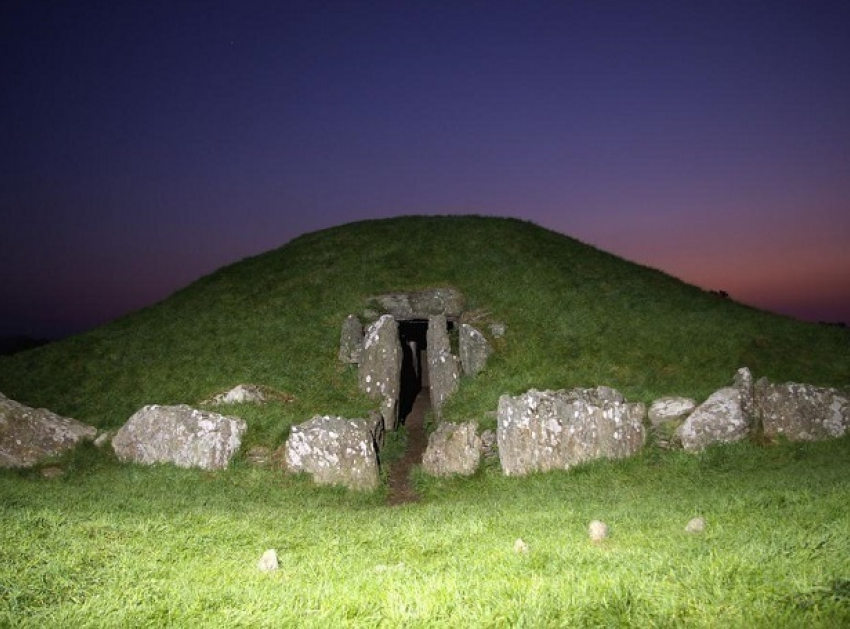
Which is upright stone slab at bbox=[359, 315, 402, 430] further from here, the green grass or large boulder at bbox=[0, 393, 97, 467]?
large boulder at bbox=[0, 393, 97, 467]

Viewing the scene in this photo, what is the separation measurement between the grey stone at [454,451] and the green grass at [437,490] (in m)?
0.46

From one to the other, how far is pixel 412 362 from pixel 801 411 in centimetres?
1519

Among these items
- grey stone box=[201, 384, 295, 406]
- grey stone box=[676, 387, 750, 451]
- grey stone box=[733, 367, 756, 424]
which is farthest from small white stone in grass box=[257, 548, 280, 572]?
grey stone box=[733, 367, 756, 424]

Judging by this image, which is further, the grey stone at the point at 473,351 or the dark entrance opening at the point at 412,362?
the dark entrance opening at the point at 412,362

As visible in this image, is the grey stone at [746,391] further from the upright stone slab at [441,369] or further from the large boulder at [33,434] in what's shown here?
the large boulder at [33,434]

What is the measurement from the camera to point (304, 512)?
38.7 ft

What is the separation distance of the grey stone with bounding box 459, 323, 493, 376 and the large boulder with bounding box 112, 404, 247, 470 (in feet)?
24.0

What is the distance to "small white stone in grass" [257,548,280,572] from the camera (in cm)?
731

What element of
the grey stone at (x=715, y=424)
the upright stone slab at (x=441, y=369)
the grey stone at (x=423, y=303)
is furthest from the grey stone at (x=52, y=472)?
the grey stone at (x=715, y=424)

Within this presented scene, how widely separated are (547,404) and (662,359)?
16.3ft

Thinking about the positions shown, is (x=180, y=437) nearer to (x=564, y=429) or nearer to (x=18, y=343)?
(x=564, y=429)

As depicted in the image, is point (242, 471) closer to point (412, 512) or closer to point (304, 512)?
point (304, 512)

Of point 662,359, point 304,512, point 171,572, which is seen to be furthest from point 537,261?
point 171,572

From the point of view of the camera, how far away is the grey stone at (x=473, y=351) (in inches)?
734
